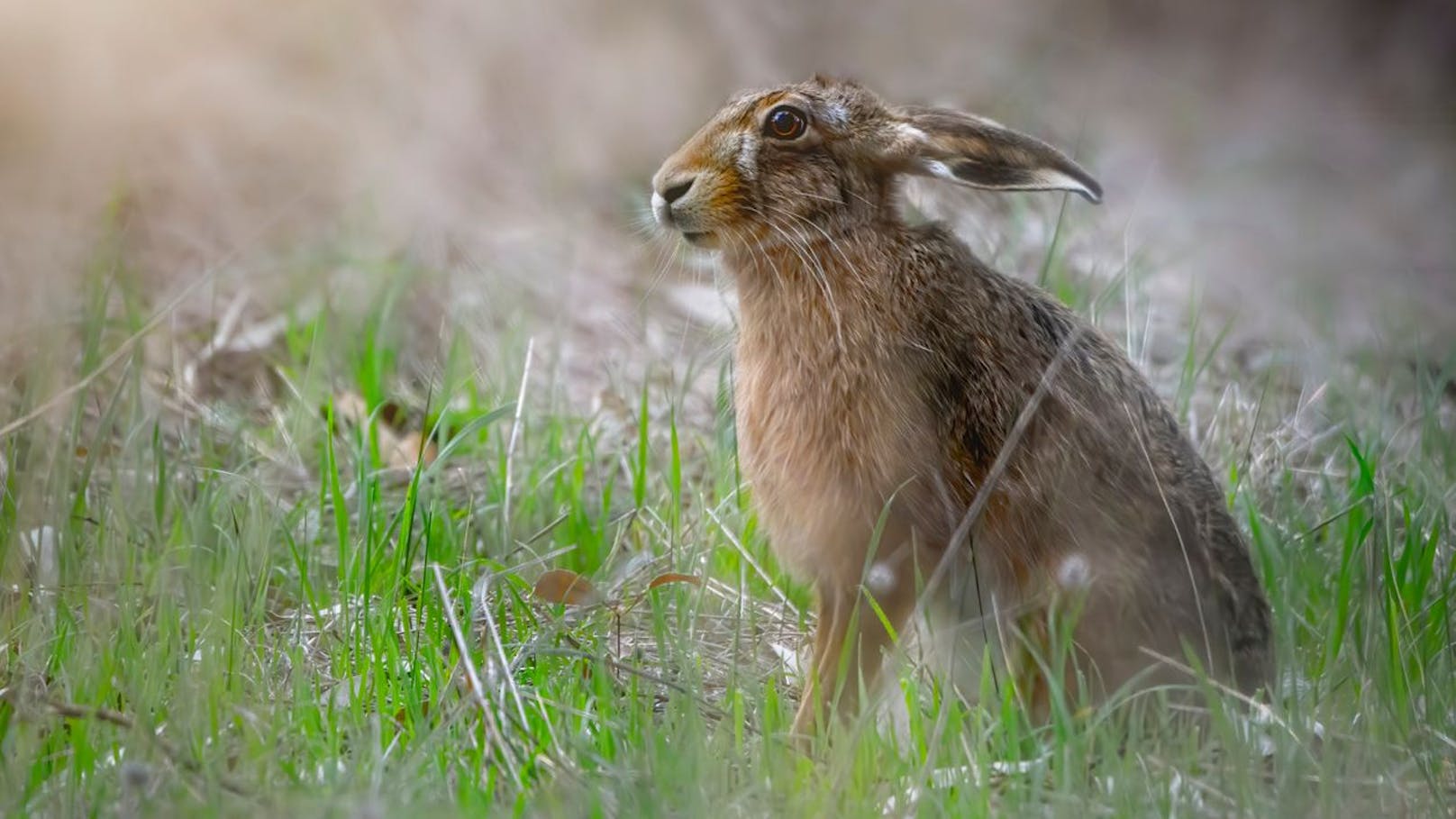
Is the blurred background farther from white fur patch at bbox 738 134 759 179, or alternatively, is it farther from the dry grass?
white fur patch at bbox 738 134 759 179

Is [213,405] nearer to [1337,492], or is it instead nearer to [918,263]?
[918,263]

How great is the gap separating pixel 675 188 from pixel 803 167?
27 centimetres

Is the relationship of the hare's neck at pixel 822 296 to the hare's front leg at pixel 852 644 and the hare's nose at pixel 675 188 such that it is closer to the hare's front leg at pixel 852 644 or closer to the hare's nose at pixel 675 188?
the hare's nose at pixel 675 188

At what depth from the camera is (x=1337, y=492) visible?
4680mm

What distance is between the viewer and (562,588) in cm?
366

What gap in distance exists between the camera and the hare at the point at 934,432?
3371 mm

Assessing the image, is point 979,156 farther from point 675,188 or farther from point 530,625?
point 530,625

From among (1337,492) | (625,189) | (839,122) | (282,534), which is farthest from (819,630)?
(625,189)

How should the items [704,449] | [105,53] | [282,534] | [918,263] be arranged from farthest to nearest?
[105,53], [704,449], [282,534], [918,263]

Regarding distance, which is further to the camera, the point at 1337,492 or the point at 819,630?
the point at 1337,492

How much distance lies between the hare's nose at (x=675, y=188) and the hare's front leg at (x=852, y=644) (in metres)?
0.87

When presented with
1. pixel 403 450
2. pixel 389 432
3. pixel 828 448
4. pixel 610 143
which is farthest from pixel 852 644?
Answer: pixel 610 143

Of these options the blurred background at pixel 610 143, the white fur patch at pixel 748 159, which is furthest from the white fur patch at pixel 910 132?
the blurred background at pixel 610 143

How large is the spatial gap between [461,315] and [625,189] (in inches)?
43.4
